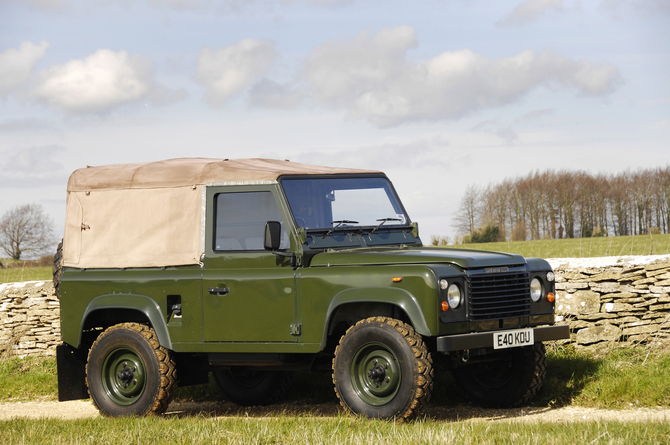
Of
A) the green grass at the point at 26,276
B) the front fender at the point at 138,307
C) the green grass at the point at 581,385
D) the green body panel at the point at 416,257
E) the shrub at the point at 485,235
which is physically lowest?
the green grass at the point at 581,385

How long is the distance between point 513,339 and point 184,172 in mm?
3597

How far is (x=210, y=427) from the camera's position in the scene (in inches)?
264

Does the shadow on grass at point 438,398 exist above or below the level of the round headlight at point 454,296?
below

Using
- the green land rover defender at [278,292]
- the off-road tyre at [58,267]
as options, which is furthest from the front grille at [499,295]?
the off-road tyre at [58,267]

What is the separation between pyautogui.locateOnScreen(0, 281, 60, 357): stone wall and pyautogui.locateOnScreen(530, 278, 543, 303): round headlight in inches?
318

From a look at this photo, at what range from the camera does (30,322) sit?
12500 millimetres

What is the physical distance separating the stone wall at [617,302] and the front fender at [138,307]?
5094mm

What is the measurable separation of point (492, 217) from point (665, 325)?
3714 cm

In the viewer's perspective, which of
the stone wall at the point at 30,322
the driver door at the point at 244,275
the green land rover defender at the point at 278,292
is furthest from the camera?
the stone wall at the point at 30,322

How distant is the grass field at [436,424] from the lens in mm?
5742

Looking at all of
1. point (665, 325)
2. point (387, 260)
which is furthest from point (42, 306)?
point (665, 325)

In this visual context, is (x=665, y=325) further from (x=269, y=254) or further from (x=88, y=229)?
(x=88, y=229)

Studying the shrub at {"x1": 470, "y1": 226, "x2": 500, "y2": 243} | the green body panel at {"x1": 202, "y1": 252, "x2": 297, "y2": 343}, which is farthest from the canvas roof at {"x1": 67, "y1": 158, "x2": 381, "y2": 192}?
the shrub at {"x1": 470, "y1": 226, "x2": 500, "y2": 243}

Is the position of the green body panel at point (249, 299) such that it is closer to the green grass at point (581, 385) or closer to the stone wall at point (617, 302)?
the green grass at point (581, 385)
